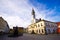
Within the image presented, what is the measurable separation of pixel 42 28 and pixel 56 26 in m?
8.39

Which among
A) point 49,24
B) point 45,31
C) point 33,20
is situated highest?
point 33,20

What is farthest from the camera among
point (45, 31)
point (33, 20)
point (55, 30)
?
point (33, 20)

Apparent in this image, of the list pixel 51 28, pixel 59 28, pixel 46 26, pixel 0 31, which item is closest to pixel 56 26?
pixel 59 28

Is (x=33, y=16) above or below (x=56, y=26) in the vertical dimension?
above

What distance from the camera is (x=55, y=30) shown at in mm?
39844

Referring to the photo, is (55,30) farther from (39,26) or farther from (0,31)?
(0,31)

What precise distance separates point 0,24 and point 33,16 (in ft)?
73.1

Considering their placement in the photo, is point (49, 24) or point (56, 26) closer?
point (49, 24)

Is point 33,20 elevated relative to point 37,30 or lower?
elevated

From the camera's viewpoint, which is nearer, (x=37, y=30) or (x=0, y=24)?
(x=0, y=24)

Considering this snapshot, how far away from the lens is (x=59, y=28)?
132 ft

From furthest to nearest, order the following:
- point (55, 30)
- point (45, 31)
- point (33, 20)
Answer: point (33, 20), point (55, 30), point (45, 31)

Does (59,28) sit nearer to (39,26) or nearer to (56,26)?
(56,26)

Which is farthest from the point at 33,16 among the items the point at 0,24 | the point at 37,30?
the point at 0,24
